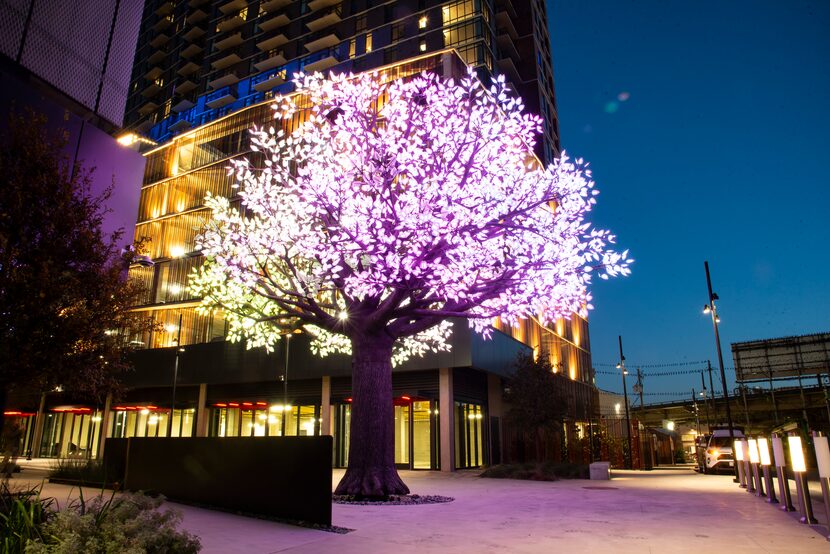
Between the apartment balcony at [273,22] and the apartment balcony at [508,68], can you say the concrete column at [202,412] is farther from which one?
the apartment balcony at [273,22]

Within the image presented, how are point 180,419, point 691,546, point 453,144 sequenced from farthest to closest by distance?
point 180,419 → point 453,144 → point 691,546

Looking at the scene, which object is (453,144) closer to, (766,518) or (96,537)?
(766,518)

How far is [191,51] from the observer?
233 ft

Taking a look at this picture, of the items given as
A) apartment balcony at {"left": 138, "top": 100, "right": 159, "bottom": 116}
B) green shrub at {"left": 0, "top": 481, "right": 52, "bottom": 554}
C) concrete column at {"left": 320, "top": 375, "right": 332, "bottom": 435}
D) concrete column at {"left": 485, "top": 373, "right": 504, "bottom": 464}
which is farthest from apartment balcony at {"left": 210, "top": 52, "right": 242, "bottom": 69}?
green shrub at {"left": 0, "top": 481, "right": 52, "bottom": 554}

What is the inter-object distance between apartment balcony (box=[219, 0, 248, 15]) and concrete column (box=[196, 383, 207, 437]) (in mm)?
51730

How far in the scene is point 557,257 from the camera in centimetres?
1359

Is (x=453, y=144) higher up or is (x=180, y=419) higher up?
(x=453, y=144)

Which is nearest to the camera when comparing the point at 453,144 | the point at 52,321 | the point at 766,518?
the point at 52,321

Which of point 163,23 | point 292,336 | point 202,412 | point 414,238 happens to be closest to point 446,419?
point 292,336

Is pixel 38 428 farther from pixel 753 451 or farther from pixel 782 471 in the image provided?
pixel 782 471

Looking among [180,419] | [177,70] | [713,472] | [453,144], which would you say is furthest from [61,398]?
[177,70]

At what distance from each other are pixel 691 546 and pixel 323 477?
5340 millimetres

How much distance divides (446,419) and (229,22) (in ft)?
199

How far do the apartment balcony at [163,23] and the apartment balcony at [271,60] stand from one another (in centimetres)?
2362
